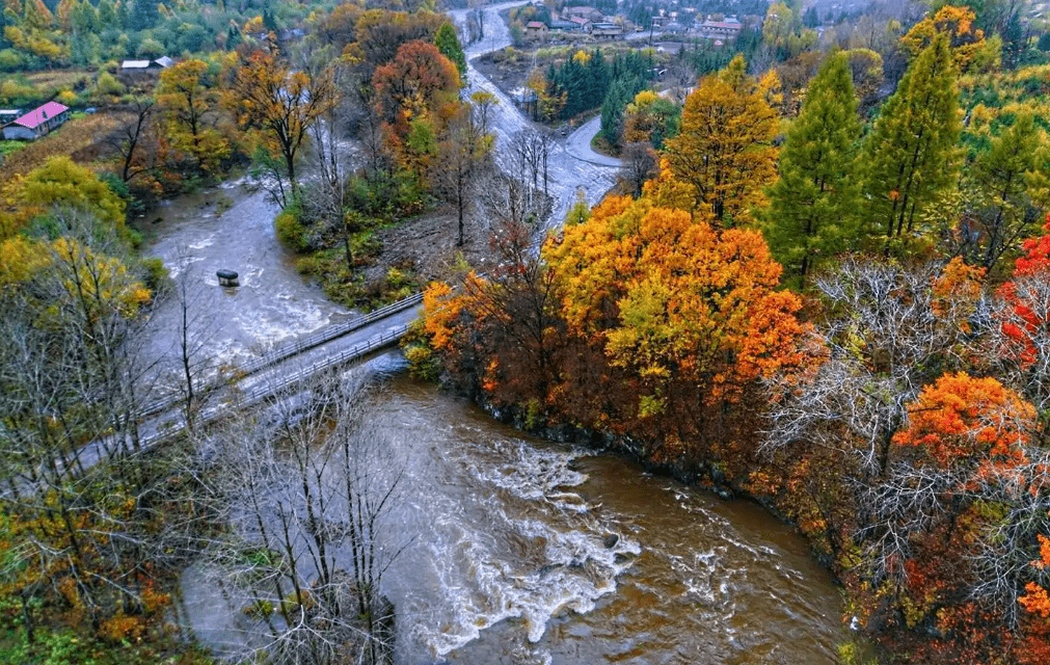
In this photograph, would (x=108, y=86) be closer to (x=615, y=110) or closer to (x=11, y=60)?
(x=11, y=60)

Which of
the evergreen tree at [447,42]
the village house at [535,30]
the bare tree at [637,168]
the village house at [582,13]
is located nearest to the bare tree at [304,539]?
the bare tree at [637,168]

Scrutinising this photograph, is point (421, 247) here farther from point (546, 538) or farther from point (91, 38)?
point (91, 38)

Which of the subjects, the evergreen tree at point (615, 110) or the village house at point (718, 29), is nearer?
the evergreen tree at point (615, 110)

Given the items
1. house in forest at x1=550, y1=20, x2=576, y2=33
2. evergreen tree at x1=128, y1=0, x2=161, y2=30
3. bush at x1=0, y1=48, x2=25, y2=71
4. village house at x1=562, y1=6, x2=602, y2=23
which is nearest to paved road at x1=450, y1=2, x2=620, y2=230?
house in forest at x1=550, y1=20, x2=576, y2=33

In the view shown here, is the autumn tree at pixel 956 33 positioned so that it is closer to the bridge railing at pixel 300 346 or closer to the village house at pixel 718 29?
the bridge railing at pixel 300 346

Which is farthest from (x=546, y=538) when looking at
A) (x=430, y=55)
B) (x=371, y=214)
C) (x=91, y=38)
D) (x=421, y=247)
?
(x=91, y=38)

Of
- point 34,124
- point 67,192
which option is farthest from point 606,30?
point 67,192

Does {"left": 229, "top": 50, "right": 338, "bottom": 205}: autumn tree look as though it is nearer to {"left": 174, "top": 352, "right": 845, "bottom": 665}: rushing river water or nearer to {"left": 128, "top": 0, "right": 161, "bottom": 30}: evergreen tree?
{"left": 174, "top": 352, "right": 845, "bottom": 665}: rushing river water
